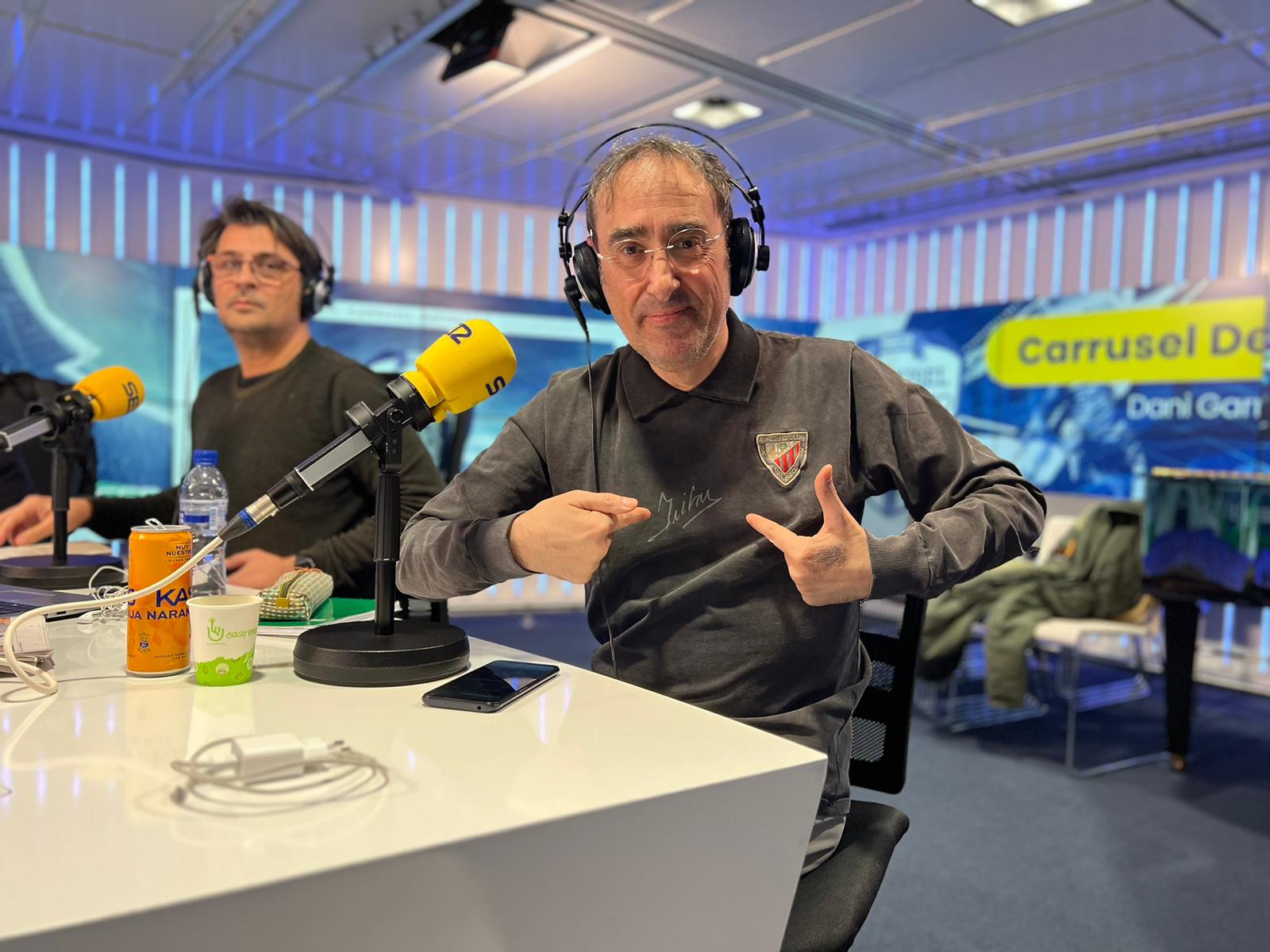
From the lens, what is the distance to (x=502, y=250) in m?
6.87

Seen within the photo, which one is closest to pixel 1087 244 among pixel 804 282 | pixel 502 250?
pixel 804 282

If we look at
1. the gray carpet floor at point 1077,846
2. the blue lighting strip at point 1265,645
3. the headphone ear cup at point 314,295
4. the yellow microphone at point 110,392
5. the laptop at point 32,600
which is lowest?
the gray carpet floor at point 1077,846

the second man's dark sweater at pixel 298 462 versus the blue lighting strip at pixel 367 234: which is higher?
the blue lighting strip at pixel 367 234

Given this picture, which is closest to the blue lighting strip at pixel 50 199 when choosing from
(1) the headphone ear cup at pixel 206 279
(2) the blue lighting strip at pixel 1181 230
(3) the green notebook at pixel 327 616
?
(1) the headphone ear cup at pixel 206 279

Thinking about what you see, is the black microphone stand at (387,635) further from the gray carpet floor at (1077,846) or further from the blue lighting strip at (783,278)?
the blue lighting strip at (783,278)

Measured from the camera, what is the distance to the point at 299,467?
114 cm

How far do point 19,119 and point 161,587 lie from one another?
5.31 meters

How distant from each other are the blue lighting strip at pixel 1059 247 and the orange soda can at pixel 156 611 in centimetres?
613

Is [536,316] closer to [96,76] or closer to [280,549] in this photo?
[96,76]

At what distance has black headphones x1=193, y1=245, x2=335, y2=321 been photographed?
2342 mm

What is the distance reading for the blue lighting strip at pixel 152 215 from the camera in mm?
5855

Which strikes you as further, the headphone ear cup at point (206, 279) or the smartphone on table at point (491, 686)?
the headphone ear cup at point (206, 279)

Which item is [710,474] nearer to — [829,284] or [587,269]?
[587,269]

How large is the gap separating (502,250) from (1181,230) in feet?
14.3
